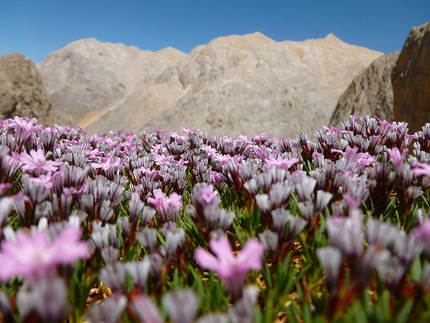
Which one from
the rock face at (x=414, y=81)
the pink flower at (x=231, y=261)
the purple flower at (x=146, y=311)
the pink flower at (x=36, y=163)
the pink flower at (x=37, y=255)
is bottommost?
the purple flower at (x=146, y=311)

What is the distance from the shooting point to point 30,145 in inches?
120

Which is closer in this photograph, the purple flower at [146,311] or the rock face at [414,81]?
the purple flower at [146,311]

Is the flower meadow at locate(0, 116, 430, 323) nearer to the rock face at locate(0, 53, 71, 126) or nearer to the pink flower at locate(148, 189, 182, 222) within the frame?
the pink flower at locate(148, 189, 182, 222)

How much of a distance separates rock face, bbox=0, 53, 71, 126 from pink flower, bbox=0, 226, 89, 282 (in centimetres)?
1387

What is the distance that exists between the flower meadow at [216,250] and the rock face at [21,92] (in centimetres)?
1186

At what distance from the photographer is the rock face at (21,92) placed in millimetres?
12695

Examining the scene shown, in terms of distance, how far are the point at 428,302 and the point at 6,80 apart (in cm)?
1548

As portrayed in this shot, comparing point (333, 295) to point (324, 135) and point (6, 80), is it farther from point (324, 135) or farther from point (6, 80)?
point (6, 80)

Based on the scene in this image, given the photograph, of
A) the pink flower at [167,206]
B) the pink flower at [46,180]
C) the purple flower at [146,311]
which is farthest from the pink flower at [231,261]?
the pink flower at [46,180]

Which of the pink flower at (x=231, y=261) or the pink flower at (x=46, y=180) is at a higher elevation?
the pink flower at (x=46, y=180)

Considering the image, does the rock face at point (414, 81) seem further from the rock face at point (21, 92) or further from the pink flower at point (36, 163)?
the rock face at point (21, 92)

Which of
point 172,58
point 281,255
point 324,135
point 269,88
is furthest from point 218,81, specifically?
point 172,58

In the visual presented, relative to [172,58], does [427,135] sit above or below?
below

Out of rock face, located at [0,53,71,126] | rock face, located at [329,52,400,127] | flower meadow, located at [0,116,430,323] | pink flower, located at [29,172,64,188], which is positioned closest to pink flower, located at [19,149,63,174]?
flower meadow, located at [0,116,430,323]
